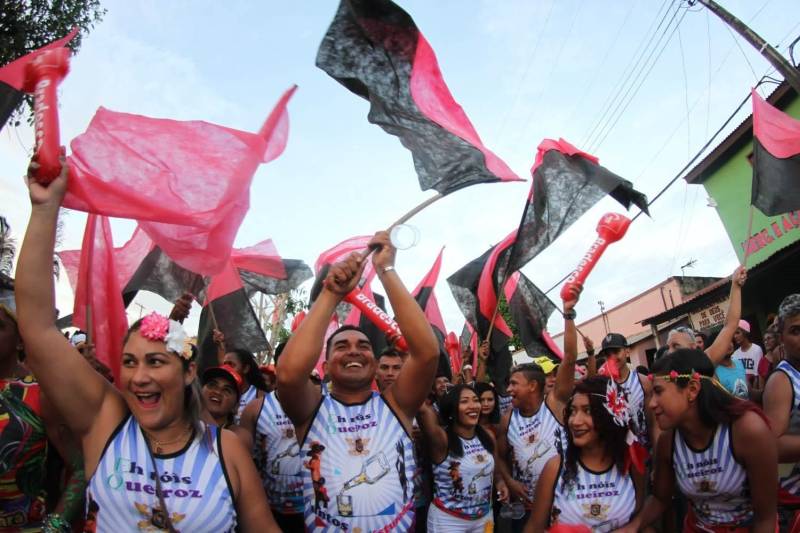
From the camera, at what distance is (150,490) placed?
219 centimetres

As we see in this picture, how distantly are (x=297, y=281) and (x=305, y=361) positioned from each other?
4204 mm

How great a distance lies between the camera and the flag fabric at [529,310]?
7.38m

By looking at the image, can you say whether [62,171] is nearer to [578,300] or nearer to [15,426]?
[15,426]

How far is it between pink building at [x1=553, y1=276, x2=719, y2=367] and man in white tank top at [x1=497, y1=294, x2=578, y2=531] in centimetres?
1691

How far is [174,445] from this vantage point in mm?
2336

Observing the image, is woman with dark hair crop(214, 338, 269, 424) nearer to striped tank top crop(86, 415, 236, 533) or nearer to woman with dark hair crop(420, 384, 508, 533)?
woman with dark hair crop(420, 384, 508, 533)

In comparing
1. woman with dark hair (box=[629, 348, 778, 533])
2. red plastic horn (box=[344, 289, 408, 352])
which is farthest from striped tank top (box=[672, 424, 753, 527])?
red plastic horn (box=[344, 289, 408, 352])

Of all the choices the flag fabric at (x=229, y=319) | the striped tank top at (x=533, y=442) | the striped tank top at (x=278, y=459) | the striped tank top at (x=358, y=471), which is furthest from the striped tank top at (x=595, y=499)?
the flag fabric at (x=229, y=319)

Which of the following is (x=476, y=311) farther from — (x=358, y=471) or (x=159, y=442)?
(x=159, y=442)

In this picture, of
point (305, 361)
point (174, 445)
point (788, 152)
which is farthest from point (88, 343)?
point (788, 152)

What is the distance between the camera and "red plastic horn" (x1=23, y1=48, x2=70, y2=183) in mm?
2201

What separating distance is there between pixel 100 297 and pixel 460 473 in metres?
2.85

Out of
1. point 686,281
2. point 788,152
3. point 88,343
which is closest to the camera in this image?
point 88,343

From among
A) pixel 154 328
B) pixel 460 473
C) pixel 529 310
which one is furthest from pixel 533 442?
pixel 154 328
